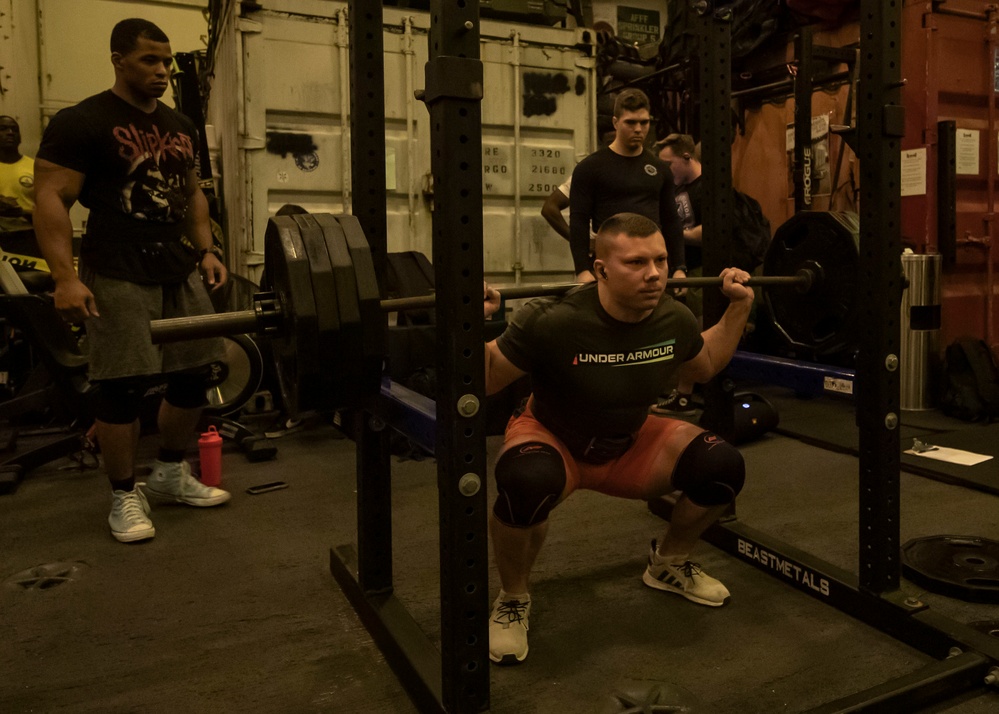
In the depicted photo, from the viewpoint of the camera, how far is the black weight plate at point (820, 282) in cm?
200

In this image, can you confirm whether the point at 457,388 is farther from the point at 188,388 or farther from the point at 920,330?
the point at 920,330

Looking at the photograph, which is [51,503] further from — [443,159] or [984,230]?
[984,230]

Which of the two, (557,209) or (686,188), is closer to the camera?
(557,209)

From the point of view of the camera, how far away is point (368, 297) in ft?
4.37

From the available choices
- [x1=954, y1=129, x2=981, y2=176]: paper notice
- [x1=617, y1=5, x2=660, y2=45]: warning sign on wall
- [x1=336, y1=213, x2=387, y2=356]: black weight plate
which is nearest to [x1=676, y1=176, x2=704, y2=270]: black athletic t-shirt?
[x1=954, y1=129, x2=981, y2=176]: paper notice

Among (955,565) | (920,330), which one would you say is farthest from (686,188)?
(955,565)

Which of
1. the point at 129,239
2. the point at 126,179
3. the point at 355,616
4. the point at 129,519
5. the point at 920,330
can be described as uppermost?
the point at 126,179

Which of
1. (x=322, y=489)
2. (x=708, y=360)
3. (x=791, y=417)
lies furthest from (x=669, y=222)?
(x=322, y=489)

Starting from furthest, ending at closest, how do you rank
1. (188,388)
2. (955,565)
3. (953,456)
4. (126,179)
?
(953,456)
(188,388)
(126,179)
(955,565)

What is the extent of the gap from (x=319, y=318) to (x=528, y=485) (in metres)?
0.56

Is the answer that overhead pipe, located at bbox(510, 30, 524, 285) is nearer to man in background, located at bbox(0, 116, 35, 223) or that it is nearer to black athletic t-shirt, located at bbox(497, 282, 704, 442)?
black athletic t-shirt, located at bbox(497, 282, 704, 442)

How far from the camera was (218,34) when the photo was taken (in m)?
4.11

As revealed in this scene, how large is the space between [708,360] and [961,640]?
76 centimetres

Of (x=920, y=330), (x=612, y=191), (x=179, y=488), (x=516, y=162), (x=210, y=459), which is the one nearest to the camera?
(x=179, y=488)
